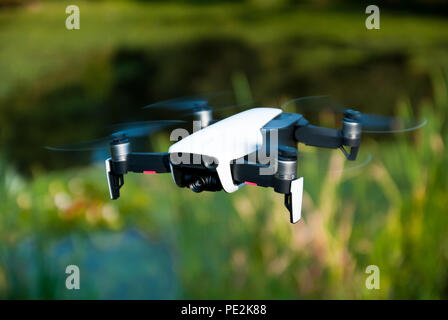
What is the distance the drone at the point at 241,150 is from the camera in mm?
1009

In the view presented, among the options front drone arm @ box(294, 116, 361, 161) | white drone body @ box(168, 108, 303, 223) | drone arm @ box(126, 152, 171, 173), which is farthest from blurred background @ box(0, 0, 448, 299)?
drone arm @ box(126, 152, 171, 173)

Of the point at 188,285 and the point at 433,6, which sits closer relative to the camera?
the point at 188,285

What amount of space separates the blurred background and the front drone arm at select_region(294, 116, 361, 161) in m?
0.05

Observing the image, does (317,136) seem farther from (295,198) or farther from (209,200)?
(209,200)

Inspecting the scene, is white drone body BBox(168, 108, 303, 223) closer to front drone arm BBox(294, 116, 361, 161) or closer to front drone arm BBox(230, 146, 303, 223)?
front drone arm BBox(230, 146, 303, 223)

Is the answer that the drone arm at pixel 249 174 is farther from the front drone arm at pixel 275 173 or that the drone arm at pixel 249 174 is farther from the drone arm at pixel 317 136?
the drone arm at pixel 317 136

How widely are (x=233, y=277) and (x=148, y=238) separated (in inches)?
59.7

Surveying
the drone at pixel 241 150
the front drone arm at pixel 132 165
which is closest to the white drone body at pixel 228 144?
the drone at pixel 241 150

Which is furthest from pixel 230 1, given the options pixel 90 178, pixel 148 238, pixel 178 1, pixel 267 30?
pixel 148 238

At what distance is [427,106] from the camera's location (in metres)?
2.71

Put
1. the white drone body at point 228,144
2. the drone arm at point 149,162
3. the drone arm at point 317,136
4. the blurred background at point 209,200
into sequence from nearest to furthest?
the white drone body at point 228,144, the drone arm at point 149,162, the drone arm at point 317,136, the blurred background at point 209,200

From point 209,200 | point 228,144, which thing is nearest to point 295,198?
point 228,144

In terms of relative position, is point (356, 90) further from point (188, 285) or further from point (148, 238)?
point (188, 285)

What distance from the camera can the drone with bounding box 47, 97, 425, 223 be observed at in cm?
101
